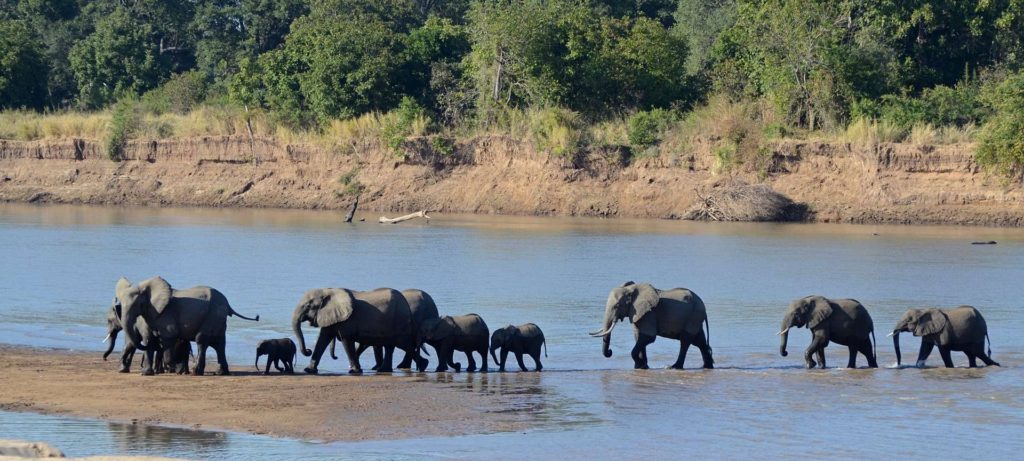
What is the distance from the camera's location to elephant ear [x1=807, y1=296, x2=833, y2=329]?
56.2ft

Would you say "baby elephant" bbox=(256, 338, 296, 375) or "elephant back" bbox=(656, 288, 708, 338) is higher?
"elephant back" bbox=(656, 288, 708, 338)

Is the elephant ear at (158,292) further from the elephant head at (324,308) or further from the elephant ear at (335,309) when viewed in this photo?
the elephant ear at (335,309)

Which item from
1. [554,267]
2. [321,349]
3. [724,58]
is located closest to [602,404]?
[321,349]

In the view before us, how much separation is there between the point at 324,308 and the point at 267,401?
259cm

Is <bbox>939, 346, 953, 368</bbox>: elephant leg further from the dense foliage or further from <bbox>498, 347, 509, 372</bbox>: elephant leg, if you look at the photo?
the dense foliage

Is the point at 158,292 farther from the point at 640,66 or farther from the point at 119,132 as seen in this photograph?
the point at 119,132

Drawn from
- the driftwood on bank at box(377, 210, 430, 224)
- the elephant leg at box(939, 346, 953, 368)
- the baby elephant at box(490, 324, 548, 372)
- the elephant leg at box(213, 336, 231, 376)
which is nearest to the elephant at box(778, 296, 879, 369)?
the elephant leg at box(939, 346, 953, 368)

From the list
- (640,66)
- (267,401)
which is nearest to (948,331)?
(267,401)

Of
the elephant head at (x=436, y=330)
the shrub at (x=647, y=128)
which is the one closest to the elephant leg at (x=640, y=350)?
the elephant head at (x=436, y=330)

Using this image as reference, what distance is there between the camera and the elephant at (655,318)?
55.8 ft

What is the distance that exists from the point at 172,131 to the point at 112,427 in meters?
37.2

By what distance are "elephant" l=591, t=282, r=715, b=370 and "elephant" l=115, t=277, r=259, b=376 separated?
435cm

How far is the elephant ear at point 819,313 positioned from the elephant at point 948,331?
83cm

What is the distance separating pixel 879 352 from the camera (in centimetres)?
1853
